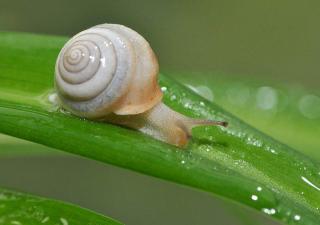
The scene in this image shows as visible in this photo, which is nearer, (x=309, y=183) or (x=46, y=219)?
(x=46, y=219)

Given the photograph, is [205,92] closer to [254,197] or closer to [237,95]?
[237,95]

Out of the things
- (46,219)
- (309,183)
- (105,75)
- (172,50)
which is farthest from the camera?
(172,50)

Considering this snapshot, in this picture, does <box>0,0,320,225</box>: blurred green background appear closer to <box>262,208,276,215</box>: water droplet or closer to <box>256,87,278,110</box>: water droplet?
<box>256,87,278,110</box>: water droplet

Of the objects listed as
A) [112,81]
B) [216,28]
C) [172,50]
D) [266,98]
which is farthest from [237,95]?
[216,28]

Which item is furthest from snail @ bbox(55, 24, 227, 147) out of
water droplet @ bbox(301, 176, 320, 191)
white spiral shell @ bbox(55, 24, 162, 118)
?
water droplet @ bbox(301, 176, 320, 191)

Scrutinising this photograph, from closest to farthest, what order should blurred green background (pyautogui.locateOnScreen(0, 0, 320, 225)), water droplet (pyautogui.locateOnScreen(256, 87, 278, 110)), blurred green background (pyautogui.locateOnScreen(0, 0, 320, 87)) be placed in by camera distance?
water droplet (pyautogui.locateOnScreen(256, 87, 278, 110)) < blurred green background (pyautogui.locateOnScreen(0, 0, 320, 225)) < blurred green background (pyautogui.locateOnScreen(0, 0, 320, 87))

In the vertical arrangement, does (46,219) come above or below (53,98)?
below

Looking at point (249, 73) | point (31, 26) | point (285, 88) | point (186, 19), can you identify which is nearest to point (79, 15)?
point (31, 26)

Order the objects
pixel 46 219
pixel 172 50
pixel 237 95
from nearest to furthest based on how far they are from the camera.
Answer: pixel 46 219 → pixel 237 95 → pixel 172 50
